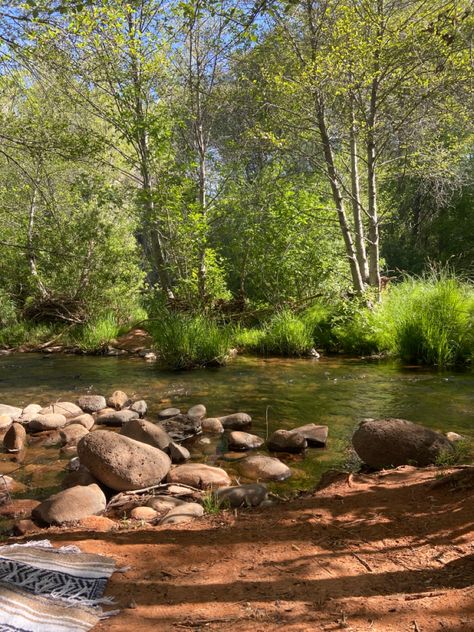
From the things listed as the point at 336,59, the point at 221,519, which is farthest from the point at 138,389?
the point at 336,59

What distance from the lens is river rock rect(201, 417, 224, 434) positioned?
6605 millimetres

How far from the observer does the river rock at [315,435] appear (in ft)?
19.1

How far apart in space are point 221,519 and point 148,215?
10166 mm

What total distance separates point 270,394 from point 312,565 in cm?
567

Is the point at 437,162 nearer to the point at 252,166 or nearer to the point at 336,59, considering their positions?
the point at 336,59

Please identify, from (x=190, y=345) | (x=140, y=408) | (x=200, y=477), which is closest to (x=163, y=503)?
(x=200, y=477)

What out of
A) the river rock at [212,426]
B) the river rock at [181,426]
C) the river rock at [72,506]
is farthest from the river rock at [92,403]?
the river rock at [72,506]

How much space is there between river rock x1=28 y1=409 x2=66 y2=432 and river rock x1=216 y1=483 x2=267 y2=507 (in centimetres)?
344

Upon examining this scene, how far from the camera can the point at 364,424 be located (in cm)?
500

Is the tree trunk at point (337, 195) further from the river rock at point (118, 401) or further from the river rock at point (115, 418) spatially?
Result: the river rock at point (115, 418)

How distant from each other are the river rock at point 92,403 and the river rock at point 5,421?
1.03 metres

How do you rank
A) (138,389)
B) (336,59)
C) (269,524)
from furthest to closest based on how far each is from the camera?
(336,59), (138,389), (269,524)

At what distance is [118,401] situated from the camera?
818 centimetres

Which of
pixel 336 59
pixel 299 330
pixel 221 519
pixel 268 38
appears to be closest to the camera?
pixel 221 519
